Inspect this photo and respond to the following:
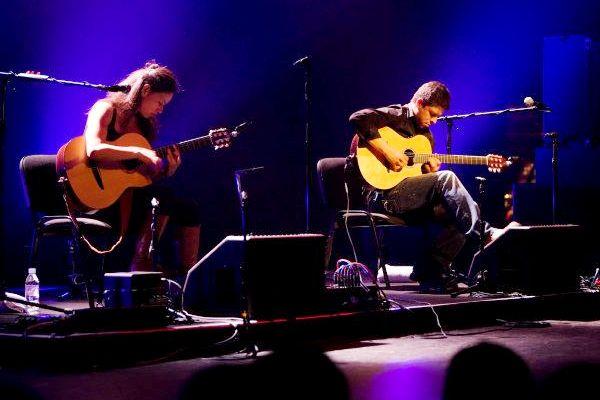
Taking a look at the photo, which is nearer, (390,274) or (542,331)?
(542,331)

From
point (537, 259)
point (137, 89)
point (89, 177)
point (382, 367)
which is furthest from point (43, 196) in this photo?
point (537, 259)

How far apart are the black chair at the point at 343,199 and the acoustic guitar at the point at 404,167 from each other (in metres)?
0.13

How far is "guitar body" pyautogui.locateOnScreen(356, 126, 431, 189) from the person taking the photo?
545cm

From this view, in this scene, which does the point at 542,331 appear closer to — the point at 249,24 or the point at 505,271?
the point at 505,271

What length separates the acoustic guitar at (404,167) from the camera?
5.46 m

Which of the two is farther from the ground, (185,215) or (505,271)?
(185,215)

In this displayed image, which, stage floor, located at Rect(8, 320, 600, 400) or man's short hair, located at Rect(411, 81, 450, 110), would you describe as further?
man's short hair, located at Rect(411, 81, 450, 110)

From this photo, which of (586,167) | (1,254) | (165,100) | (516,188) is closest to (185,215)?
(165,100)

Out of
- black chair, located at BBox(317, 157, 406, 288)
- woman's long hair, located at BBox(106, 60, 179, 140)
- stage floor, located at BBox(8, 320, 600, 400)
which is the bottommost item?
stage floor, located at BBox(8, 320, 600, 400)

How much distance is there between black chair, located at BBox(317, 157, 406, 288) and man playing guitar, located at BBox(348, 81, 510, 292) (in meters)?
0.08

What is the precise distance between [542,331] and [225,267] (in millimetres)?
2030

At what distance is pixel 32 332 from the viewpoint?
3465 mm

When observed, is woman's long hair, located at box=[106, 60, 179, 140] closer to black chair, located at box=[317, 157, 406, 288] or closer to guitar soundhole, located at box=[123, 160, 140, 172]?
guitar soundhole, located at box=[123, 160, 140, 172]

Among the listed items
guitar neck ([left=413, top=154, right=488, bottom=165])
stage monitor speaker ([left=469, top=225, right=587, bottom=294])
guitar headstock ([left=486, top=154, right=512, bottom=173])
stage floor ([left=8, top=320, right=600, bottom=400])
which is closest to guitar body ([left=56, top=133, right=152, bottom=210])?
stage floor ([left=8, top=320, right=600, bottom=400])
